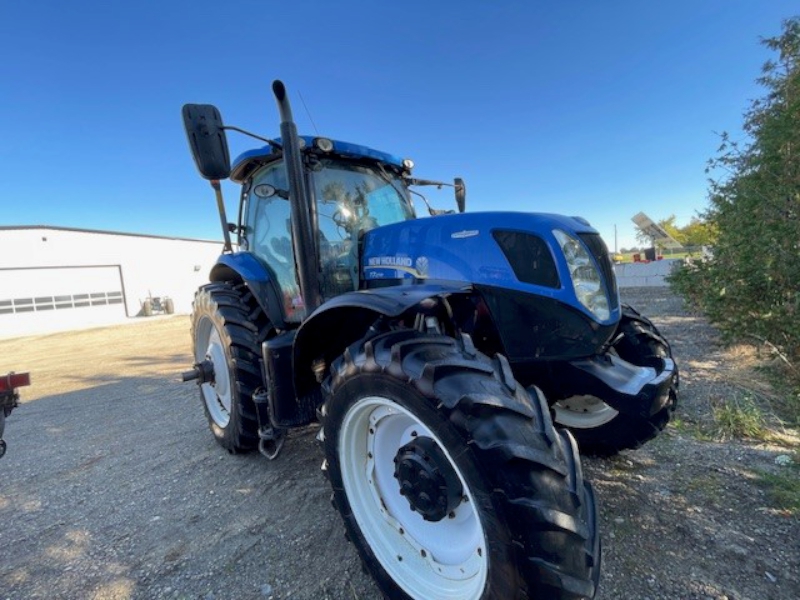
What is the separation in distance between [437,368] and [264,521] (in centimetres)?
167

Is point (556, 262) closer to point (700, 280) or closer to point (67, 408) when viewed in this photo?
point (700, 280)

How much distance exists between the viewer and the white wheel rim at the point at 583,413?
8.50 feet

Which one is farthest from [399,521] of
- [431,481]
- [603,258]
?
[603,258]

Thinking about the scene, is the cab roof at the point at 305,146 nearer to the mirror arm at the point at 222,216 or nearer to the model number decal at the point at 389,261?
the mirror arm at the point at 222,216

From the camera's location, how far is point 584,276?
198 cm

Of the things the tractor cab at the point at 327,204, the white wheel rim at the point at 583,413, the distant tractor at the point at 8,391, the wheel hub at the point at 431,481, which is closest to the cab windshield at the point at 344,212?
the tractor cab at the point at 327,204

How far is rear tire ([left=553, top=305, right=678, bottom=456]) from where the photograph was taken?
2.35m

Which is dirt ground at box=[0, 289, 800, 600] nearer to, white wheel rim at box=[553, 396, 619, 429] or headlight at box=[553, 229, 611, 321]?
white wheel rim at box=[553, 396, 619, 429]

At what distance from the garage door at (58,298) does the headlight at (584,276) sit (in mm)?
23611

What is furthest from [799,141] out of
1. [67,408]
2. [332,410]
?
[67,408]

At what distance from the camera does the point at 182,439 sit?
3.91 metres

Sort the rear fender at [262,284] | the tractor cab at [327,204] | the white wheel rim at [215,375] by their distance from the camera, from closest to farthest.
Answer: the tractor cab at [327,204], the rear fender at [262,284], the white wheel rim at [215,375]

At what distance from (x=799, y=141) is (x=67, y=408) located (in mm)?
9490

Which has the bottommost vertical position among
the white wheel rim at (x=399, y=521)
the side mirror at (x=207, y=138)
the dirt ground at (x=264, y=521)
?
the dirt ground at (x=264, y=521)
